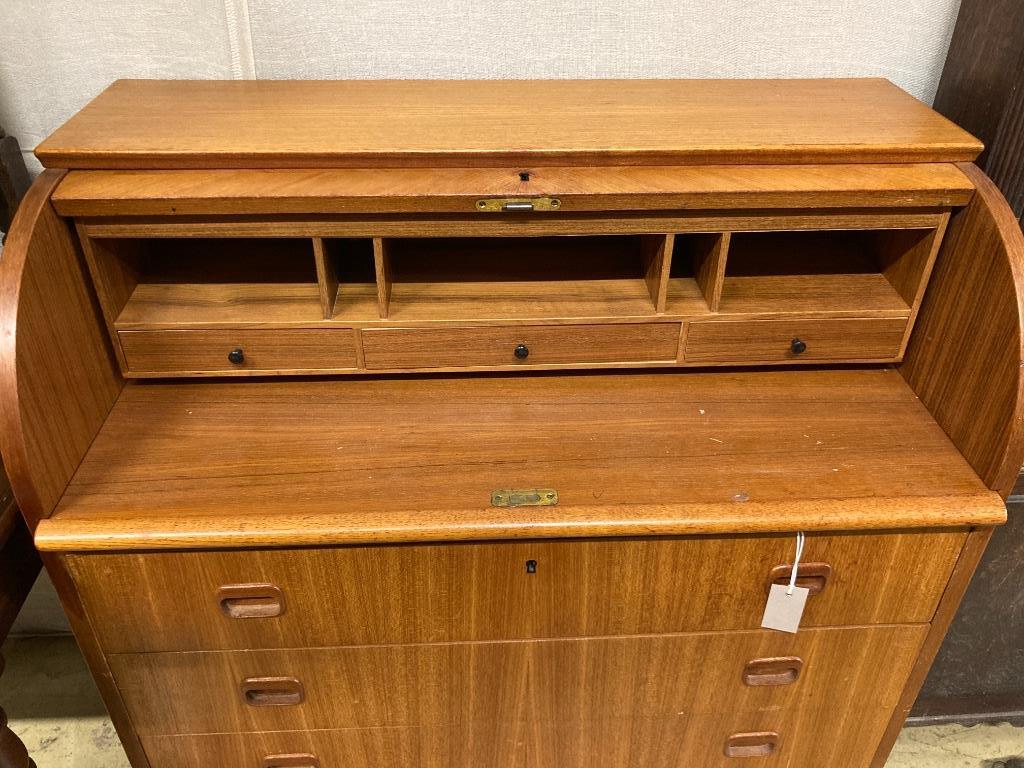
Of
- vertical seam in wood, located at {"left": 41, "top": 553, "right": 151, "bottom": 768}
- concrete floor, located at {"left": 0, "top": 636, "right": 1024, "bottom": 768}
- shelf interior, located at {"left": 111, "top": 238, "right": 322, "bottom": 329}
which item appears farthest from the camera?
concrete floor, located at {"left": 0, "top": 636, "right": 1024, "bottom": 768}

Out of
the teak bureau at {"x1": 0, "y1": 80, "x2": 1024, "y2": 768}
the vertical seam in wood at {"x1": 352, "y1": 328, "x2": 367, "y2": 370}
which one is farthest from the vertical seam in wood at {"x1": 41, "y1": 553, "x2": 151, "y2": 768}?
the vertical seam in wood at {"x1": 352, "y1": 328, "x2": 367, "y2": 370}

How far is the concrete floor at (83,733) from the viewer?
6.11 feet

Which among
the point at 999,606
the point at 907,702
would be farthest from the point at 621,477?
the point at 999,606

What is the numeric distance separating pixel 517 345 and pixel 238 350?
1.50ft

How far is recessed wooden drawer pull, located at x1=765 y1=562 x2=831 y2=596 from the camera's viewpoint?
122 centimetres

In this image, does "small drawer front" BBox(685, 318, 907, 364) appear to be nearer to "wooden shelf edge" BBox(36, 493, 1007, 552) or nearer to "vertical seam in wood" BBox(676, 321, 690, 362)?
"vertical seam in wood" BBox(676, 321, 690, 362)

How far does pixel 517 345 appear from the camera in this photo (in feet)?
4.33

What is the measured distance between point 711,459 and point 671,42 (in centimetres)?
81

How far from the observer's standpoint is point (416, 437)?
4.19ft

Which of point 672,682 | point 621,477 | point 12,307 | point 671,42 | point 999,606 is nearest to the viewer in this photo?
point 12,307

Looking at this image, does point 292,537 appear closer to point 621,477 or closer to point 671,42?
point 621,477

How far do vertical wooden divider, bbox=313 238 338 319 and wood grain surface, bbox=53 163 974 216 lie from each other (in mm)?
80

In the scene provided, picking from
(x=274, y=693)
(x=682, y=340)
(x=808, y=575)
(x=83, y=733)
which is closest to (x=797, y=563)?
(x=808, y=575)

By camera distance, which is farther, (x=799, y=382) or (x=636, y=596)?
(x=799, y=382)
